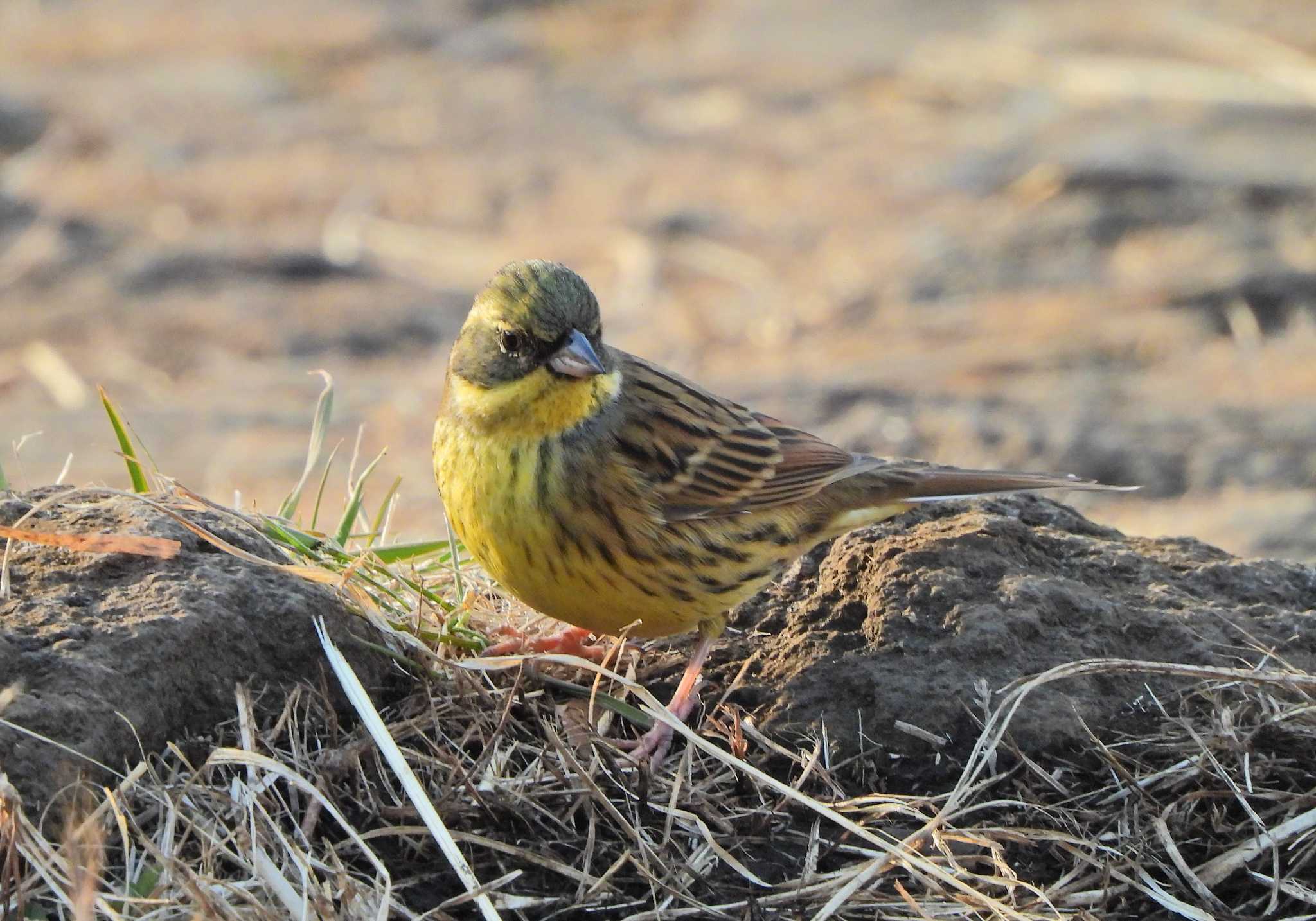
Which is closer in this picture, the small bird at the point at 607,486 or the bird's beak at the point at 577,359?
the small bird at the point at 607,486

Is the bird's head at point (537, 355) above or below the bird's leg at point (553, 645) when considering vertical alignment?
above

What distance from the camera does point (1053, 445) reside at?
31.6 ft

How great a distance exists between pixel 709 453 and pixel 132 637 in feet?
6.70

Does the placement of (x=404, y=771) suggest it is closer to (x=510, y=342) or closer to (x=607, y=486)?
(x=607, y=486)

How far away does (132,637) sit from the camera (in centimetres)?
395

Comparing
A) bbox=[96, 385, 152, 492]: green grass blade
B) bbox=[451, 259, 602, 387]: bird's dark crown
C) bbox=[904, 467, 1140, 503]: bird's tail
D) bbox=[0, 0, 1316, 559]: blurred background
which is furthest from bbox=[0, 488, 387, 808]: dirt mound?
bbox=[0, 0, 1316, 559]: blurred background

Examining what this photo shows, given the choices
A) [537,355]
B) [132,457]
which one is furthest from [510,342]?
[132,457]

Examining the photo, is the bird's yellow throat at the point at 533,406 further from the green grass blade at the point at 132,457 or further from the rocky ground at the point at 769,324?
the green grass blade at the point at 132,457

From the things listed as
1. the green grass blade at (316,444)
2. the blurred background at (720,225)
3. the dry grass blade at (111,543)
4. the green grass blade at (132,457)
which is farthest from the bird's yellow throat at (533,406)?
the blurred background at (720,225)

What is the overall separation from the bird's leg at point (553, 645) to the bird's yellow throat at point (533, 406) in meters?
0.59

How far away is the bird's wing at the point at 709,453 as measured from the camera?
16.9 feet

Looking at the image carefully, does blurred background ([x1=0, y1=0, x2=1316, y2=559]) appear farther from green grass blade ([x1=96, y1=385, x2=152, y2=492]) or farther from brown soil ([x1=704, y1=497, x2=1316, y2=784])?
green grass blade ([x1=96, y1=385, x2=152, y2=492])

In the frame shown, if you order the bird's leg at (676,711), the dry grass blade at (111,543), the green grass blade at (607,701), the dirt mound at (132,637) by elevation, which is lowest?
the bird's leg at (676,711)

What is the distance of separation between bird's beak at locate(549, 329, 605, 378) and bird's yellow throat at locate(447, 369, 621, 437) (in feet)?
0.23
